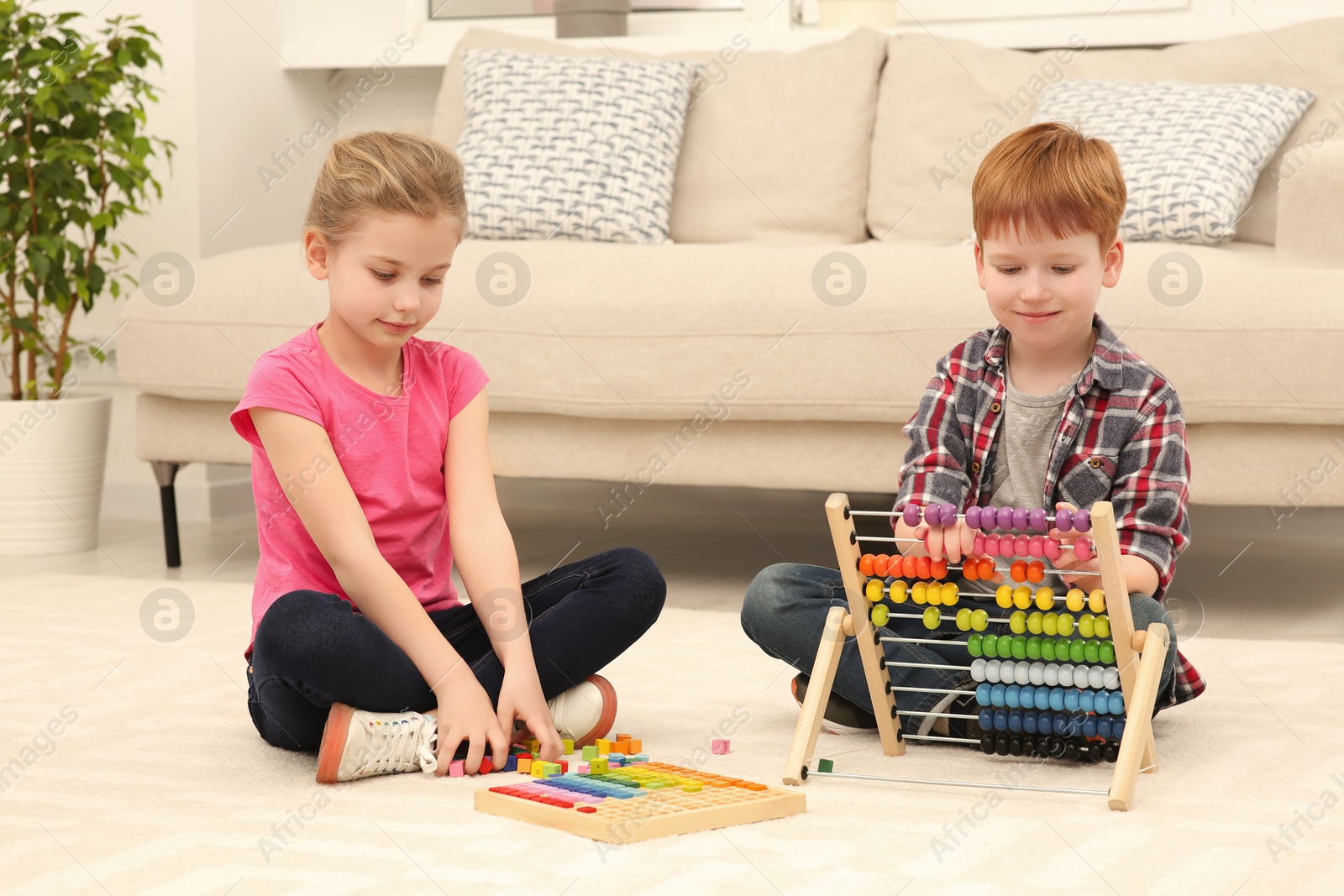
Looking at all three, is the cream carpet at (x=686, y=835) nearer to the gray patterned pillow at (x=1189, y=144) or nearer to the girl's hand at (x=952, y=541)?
the girl's hand at (x=952, y=541)

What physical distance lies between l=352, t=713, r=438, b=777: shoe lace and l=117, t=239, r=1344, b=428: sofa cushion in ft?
3.21

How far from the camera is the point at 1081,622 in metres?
1.34

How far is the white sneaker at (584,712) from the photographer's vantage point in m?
1.50

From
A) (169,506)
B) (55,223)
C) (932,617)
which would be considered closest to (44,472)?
(169,506)

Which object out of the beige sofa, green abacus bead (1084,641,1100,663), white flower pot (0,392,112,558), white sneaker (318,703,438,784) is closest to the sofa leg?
the beige sofa

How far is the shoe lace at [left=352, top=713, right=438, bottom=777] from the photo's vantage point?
4.52 feet

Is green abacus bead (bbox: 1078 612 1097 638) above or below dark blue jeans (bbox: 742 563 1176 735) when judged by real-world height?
above

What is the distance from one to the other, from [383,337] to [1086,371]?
0.70 metres

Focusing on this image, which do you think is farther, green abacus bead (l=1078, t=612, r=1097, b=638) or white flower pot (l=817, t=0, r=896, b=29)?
white flower pot (l=817, t=0, r=896, b=29)

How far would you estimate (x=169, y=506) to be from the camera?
271cm

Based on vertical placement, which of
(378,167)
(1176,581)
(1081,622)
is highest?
(378,167)

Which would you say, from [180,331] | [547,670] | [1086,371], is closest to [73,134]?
[180,331]

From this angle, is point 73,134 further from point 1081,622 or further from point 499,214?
point 1081,622

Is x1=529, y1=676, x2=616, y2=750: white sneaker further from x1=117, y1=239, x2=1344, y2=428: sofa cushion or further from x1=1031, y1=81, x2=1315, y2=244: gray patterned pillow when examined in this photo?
x1=1031, y1=81, x2=1315, y2=244: gray patterned pillow
